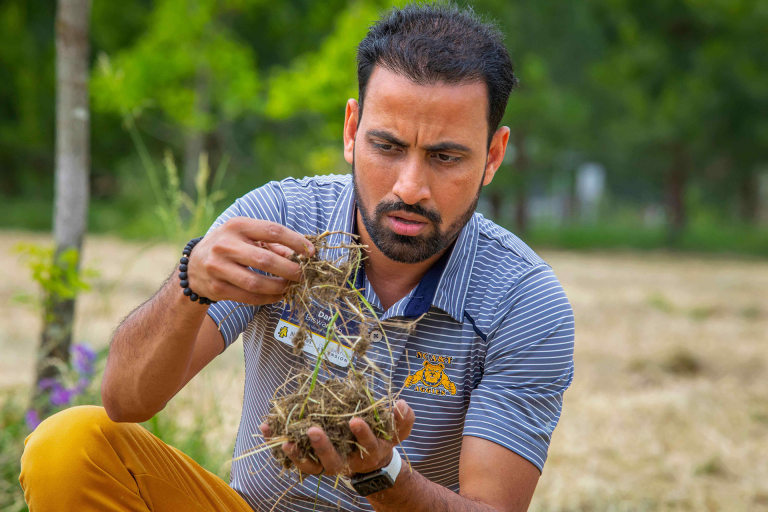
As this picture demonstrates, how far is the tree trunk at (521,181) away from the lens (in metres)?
17.0

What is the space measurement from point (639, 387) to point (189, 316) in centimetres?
430

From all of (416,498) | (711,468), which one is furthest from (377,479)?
(711,468)

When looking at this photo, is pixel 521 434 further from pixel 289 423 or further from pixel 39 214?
pixel 39 214

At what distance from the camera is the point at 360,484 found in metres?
1.51

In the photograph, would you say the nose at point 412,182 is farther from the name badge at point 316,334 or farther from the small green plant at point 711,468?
the small green plant at point 711,468

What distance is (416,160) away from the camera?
1.85 m

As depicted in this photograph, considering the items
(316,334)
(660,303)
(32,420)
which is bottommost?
(660,303)

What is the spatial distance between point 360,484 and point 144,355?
628mm

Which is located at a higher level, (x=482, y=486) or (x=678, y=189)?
(x=482, y=486)

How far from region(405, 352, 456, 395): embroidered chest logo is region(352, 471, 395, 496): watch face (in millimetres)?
419

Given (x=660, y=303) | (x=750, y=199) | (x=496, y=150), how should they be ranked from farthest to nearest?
(x=750, y=199) → (x=660, y=303) → (x=496, y=150)

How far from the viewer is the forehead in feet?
6.03

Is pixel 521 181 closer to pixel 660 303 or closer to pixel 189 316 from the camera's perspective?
pixel 660 303

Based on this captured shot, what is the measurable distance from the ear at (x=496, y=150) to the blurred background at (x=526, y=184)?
3.92 ft
